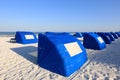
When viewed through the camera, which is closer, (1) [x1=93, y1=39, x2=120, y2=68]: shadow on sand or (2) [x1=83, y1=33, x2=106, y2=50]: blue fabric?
(1) [x1=93, y1=39, x2=120, y2=68]: shadow on sand

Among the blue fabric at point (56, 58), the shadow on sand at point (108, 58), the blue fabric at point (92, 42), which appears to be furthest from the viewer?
the blue fabric at point (92, 42)

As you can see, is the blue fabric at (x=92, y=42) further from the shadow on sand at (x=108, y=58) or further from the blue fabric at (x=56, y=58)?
the blue fabric at (x=56, y=58)

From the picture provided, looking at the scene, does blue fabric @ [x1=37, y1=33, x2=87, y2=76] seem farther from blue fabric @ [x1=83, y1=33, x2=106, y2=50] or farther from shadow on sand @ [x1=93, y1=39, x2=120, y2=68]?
blue fabric @ [x1=83, y1=33, x2=106, y2=50]

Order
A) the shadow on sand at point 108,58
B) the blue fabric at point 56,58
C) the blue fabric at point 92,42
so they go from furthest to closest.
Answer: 1. the blue fabric at point 92,42
2. the shadow on sand at point 108,58
3. the blue fabric at point 56,58

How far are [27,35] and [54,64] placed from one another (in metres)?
12.7

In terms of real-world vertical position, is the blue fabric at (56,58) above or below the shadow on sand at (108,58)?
above

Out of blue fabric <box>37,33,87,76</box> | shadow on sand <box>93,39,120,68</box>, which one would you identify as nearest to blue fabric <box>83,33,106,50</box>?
shadow on sand <box>93,39,120,68</box>

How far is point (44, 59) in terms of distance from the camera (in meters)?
6.61

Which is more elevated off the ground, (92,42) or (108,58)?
(92,42)

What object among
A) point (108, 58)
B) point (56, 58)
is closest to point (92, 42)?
point (108, 58)

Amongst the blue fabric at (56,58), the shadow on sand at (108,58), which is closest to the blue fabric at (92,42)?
the shadow on sand at (108,58)

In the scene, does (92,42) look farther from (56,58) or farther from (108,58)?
(56,58)

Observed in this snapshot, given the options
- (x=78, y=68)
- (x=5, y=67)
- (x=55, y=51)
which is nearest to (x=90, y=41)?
(x=78, y=68)

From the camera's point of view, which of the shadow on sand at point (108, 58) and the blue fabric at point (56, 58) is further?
the shadow on sand at point (108, 58)
